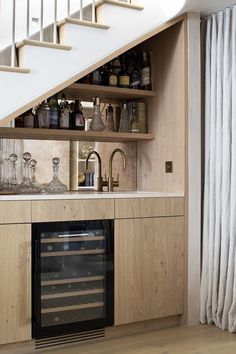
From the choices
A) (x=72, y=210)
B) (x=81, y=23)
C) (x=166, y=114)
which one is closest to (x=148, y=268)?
(x=72, y=210)

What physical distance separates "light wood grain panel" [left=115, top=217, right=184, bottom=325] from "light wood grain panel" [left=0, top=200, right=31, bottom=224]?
64 centimetres

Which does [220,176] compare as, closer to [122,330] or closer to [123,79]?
[123,79]

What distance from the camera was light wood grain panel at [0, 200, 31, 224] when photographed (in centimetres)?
280

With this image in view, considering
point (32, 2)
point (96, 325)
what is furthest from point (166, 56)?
point (96, 325)

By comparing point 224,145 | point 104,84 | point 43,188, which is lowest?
point 43,188

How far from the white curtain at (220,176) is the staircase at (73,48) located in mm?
406

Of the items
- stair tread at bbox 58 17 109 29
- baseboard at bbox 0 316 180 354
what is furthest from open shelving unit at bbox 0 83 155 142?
baseboard at bbox 0 316 180 354

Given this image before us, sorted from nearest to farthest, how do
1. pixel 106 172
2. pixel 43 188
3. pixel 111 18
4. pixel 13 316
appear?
pixel 13 316, pixel 111 18, pixel 43 188, pixel 106 172

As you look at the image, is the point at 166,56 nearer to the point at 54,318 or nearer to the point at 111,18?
the point at 111,18

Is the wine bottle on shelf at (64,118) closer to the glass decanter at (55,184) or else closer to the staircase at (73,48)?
the glass decanter at (55,184)

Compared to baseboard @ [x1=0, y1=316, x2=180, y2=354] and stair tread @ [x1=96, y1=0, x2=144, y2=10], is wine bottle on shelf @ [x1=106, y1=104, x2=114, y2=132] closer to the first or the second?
stair tread @ [x1=96, y1=0, x2=144, y2=10]

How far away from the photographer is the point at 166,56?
364cm

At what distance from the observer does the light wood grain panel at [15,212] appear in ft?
9.20

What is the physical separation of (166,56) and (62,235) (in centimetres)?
162
